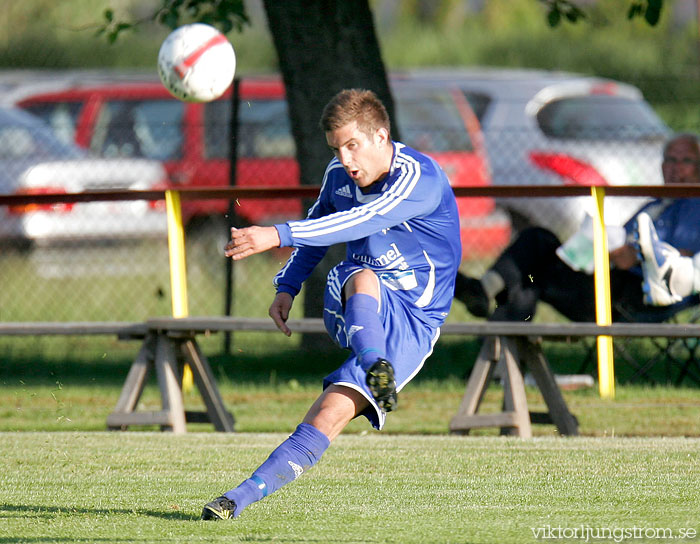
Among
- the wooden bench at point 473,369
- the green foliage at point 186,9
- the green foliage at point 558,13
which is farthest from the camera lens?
the green foliage at point 558,13

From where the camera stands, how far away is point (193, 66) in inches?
289

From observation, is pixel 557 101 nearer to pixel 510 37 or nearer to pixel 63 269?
pixel 63 269

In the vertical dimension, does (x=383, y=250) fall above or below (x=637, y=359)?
above

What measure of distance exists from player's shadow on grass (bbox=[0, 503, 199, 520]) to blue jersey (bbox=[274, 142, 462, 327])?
3.77ft

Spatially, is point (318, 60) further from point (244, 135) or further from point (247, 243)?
point (247, 243)

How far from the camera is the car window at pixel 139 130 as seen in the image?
577 inches

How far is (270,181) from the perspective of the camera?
13.8 m

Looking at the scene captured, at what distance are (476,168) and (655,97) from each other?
10.7m

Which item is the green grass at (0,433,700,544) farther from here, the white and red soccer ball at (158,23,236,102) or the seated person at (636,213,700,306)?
the white and red soccer ball at (158,23,236,102)

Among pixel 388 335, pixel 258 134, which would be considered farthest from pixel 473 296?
pixel 258 134

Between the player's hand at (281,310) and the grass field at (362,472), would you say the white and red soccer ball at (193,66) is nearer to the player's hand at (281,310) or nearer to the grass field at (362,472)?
the grass field at (362,472)

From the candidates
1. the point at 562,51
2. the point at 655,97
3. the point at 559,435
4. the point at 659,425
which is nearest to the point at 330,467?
the point at 559,435

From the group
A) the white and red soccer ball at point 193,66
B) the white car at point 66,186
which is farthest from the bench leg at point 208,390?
the white car at point 66,186

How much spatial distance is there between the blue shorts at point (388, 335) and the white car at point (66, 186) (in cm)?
852
